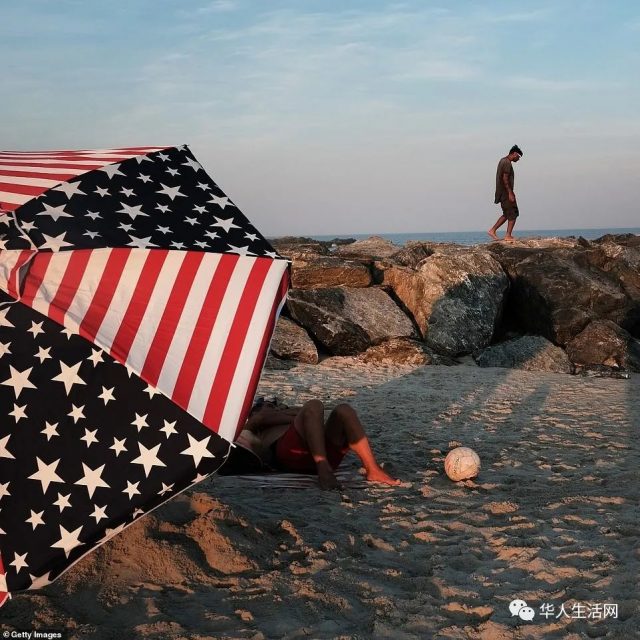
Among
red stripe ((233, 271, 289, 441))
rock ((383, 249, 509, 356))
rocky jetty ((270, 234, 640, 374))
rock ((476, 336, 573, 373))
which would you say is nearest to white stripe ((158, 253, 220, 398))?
red stripe ((233, 271, 289, 441))

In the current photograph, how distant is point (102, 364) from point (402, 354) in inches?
313

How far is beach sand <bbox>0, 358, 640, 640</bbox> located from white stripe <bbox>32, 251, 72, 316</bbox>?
1.43 meters

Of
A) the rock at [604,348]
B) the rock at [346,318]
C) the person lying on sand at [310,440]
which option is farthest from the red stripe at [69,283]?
the rock at [604,348]

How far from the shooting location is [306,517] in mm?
4316

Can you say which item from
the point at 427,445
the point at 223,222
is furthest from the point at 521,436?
the point at 223,222

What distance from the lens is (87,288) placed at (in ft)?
9.14

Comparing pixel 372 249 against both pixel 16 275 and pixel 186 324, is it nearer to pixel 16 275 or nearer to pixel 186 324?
pixel 186 324

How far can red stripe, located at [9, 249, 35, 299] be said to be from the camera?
2.67 m

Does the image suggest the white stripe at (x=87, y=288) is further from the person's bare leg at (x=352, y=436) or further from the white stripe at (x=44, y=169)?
the person's bare leg at (x=352, y=436)

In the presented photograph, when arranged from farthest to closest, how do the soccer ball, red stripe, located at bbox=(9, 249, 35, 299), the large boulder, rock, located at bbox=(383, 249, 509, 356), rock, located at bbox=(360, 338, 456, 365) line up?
the large boulder → rock, located at bbox=(383, 249, 509, 356) → rock, located at bbox=(360, 338, 456, 365) → the soccer ball → red stripe, located at bbox=(9, 249, 35, 299)

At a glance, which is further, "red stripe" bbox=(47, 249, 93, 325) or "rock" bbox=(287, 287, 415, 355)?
"rock" bbox=(287, 287, 415, 355)

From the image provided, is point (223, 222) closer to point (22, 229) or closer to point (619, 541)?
point (22, 229)

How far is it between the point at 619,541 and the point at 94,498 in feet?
10.1

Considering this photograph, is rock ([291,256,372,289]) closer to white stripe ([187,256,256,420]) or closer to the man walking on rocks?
the man walking on rocks
